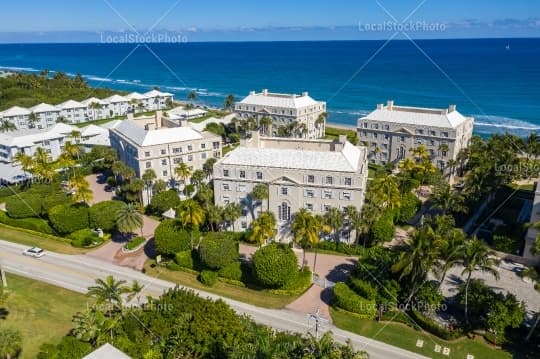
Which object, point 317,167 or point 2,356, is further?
point 317,167

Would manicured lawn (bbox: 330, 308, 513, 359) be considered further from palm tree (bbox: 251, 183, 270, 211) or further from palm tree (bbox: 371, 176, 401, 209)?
palm tree (bbox: 251, 183, 270, 211)

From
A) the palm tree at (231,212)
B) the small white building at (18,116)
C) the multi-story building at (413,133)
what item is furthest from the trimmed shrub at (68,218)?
the small white building at (18,116)

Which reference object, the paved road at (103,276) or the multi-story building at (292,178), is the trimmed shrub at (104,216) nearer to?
the paved road at (103,276)

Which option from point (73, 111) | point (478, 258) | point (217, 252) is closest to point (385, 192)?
point (478, 258)

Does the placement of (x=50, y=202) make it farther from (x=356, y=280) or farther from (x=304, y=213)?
(x=356, y=280)

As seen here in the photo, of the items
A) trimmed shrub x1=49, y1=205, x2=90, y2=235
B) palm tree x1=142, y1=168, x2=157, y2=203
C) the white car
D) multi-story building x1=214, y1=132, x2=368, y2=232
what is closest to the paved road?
the white car

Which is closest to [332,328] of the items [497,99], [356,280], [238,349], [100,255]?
[356,280]
